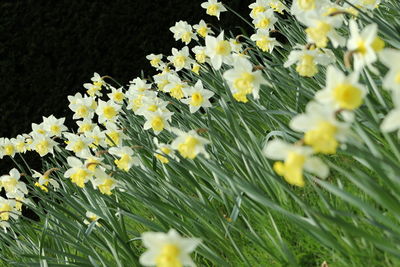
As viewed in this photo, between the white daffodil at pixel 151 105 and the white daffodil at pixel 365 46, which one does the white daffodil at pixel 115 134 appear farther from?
the white daffodil at pixel 365 46

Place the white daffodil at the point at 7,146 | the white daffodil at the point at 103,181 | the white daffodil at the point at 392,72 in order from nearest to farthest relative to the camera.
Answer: the white daffodil at the point at 392,72, the white daffodil at the point at 103,181, the white daffodil at the point at 7,146

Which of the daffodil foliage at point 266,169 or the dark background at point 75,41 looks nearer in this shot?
the daffodil foliage at point 266,169

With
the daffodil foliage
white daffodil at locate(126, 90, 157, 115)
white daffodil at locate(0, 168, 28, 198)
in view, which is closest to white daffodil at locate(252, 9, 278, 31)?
the daffodil foliage

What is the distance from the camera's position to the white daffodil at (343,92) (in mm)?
975

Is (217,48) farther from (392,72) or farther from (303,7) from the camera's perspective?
(392,72)

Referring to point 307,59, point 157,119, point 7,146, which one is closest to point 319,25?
point 307,59

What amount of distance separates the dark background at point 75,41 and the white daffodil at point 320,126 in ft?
13.7

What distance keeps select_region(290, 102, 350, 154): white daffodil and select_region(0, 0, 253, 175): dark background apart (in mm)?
4182

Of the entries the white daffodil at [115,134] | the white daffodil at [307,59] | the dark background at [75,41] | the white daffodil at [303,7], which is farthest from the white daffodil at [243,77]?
the dark background at [75,41]

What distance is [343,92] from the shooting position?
3.23 ft

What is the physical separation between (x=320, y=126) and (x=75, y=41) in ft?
14.8

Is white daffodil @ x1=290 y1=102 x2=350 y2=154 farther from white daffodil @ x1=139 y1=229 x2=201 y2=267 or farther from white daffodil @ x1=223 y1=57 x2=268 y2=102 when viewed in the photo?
white daffodil @ x1=223 y1=57 x2=268 y2=102

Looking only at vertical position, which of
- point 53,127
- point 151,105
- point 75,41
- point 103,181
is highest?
point 75,41

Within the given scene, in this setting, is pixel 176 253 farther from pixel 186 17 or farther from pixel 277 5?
pixel 186 17
